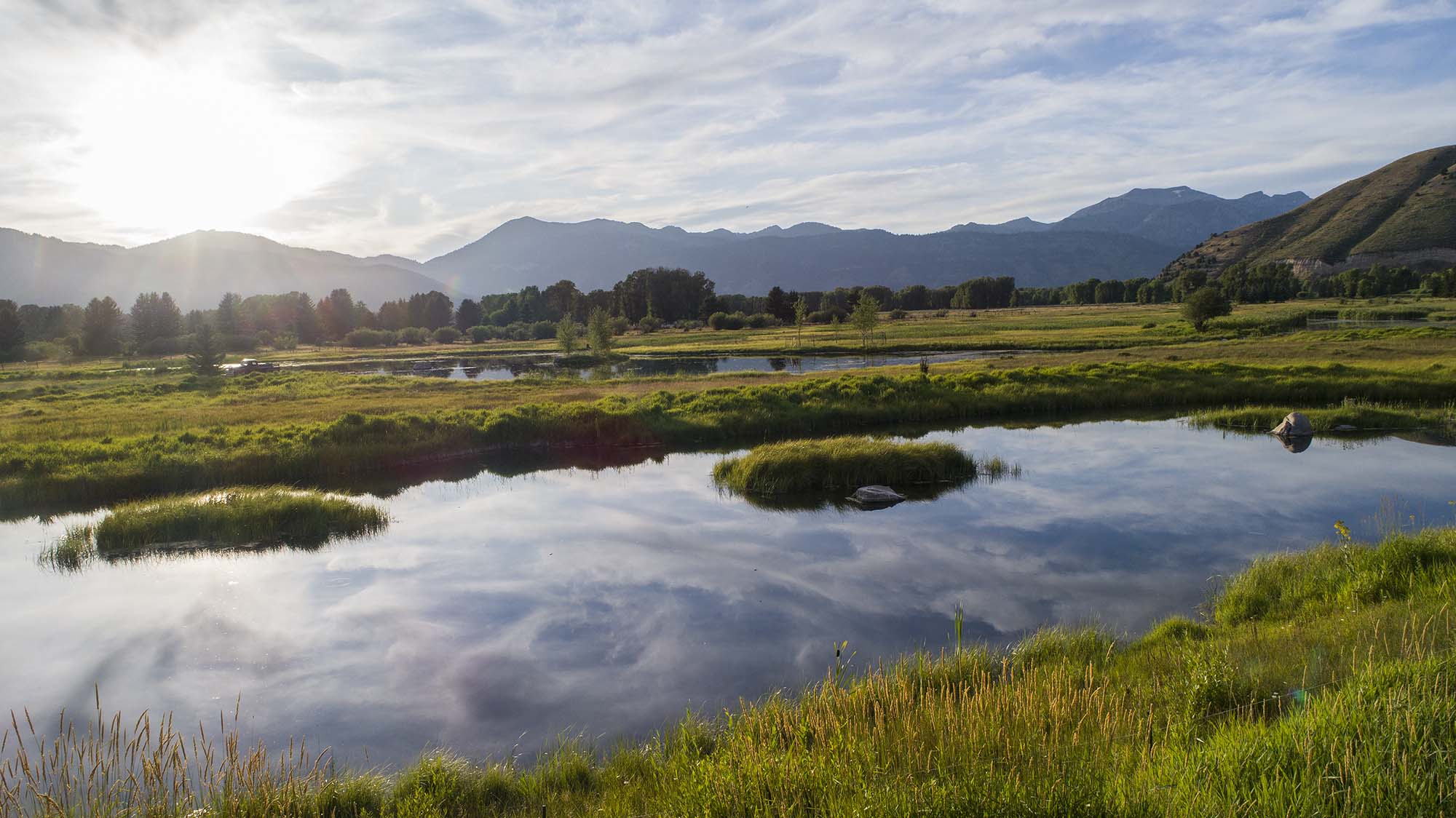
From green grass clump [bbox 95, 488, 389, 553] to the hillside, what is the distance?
19300 centimetres

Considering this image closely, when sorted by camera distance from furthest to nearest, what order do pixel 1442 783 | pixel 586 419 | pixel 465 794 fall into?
1. pixel 586 419
2. pixel 465 794
3. pixel 1442 783

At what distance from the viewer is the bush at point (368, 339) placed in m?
146

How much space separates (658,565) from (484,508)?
9.05 meters

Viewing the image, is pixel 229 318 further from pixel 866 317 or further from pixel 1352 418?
Answer: pixel 1352 418

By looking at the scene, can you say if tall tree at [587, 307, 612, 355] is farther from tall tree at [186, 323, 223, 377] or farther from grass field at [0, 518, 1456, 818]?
grass field at [0, 518, 1456, 818]

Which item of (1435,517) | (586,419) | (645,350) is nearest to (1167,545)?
(1435,517)

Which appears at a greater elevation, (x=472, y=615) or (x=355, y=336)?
(x=355, y=336)

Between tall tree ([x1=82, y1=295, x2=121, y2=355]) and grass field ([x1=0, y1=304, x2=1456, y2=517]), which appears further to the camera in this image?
tall tree ([x1=82, y1=295, x2=121, y2=355])

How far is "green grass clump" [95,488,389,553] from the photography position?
2188 centimetres

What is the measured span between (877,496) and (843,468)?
2773 mm

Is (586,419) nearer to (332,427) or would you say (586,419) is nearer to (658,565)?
(332,427)

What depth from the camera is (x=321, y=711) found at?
12977 mm

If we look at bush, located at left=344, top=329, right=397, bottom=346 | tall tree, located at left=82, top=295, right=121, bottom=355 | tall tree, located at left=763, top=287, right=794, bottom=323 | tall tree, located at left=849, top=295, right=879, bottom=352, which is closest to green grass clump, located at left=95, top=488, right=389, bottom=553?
tall tree, located at left=849, top=295, right=879, bottom=352

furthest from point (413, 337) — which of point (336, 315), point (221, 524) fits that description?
point (221, 524)
